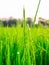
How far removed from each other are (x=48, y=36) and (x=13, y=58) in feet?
2.15

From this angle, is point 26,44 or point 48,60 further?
point 48,60

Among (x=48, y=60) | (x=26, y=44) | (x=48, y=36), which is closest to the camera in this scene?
(x=26, y=44)

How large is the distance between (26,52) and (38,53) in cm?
61

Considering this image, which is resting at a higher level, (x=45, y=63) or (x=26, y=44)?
(x=26, y=44)

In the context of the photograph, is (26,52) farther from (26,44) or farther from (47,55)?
(47,55)

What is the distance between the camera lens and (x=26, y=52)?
0.60 meters

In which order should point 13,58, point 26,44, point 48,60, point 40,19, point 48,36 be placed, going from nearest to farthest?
1. point 26,44
2. point 40,19
3. point 13,58
4. point 48,60
5. point 48,36

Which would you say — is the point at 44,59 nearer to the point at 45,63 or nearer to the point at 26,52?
the point at 45,63

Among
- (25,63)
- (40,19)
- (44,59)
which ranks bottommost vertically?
(44,59)

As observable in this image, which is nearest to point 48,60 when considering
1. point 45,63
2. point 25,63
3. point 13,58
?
point 45,63

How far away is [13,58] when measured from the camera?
3.37 ft

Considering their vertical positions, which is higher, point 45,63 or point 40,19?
point 40,19

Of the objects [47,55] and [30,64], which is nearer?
[30,64]

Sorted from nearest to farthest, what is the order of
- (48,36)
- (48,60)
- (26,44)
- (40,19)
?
(26,44), (40,19), (48,60), (48,36)
